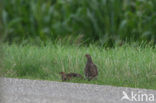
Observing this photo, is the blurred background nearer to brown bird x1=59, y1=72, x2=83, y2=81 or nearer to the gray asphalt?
brown bird x1=59, y1=72, x2=83, y2=81

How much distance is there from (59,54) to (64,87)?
1606mm

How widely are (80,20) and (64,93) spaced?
15.6 ft

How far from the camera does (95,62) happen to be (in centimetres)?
603

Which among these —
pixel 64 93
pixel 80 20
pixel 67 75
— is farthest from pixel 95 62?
pixel 80 20

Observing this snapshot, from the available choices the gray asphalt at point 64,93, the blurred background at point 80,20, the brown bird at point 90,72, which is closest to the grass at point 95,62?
the brown bird at point 90,72

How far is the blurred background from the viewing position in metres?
8.63

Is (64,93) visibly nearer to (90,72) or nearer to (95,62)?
(90,72)

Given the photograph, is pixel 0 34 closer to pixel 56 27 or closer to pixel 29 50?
pixel 56 27

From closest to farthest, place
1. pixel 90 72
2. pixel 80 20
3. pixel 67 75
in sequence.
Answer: pixel 90 72, pixel 67 75, pixel 80 20

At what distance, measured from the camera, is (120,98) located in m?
4.36

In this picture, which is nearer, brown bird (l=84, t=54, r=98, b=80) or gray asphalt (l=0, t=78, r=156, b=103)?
gray asphalt (l=0, t=78, r=156, b=103)

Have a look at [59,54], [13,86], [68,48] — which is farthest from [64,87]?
[68,48]

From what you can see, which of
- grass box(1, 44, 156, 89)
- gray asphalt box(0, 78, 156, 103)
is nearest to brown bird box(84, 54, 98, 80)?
grass box(1, 44, 156, 89)

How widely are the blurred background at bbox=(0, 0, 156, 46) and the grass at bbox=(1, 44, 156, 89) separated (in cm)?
185
